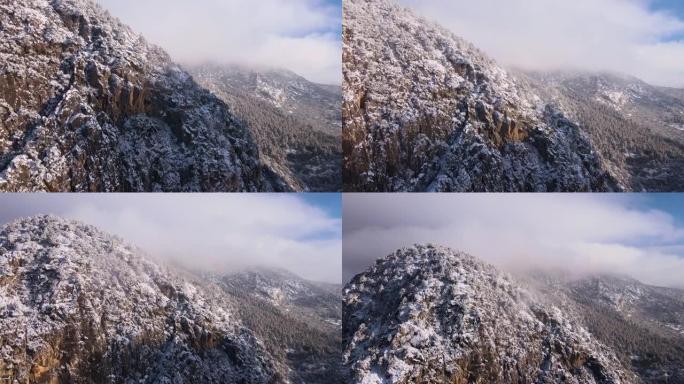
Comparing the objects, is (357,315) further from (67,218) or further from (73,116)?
(73,116)

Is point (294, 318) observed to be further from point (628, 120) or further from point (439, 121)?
point (628, 120)

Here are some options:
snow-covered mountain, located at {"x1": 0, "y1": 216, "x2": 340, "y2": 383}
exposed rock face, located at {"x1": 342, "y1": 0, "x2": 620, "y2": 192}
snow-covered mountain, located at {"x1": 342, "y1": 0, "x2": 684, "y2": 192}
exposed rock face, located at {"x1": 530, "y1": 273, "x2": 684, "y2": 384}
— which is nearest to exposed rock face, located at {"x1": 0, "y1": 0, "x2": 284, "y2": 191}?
snow-covered mountain, located at {"x1": 0, "y1": 216, "x2": 340, "y2": 383}

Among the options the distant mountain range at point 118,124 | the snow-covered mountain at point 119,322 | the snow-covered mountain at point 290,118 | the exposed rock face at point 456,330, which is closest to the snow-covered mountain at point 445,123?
the snow-covered mountain at point 290,118

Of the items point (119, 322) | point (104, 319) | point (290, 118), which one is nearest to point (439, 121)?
point (290, 118)

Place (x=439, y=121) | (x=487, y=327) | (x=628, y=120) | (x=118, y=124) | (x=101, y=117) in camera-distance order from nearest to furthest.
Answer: (x=487, y=327)
(x=101, y=117)
(x=118, y=124)
(x=439, y=121)
(x=628, y=120)

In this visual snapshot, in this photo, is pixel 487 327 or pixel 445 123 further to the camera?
pixel 445 123

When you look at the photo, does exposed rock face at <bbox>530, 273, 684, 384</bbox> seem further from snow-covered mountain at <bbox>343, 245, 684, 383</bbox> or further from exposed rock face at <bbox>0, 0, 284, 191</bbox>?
exposed rock face at <bbox>0, 0, 284, 191</bbox>
